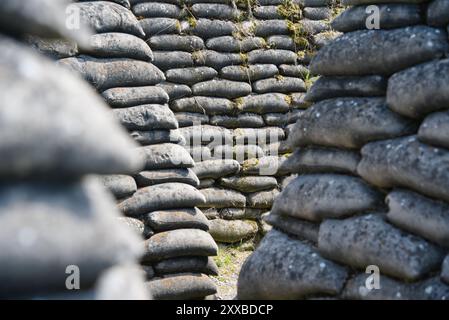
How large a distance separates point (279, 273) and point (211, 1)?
382 cm

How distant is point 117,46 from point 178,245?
1.27 metres

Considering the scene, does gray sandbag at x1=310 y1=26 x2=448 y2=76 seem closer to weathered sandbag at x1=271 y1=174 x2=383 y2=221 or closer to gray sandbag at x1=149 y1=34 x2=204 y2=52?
weathered sandbag at x1=271 y1=174 x2=383 y2=221

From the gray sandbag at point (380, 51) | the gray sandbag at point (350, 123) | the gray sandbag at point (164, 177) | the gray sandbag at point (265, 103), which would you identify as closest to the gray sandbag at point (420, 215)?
the gray sandbag at point (350, 123)

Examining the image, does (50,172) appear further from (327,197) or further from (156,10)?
(156,10)

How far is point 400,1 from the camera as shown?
102 inches

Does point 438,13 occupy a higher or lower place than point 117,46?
higher

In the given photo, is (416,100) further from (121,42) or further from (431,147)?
(121,42)

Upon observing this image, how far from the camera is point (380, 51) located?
2.55 meters

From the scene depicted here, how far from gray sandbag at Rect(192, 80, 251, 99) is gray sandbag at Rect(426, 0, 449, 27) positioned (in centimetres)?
325

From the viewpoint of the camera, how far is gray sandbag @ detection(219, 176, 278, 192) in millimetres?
5641

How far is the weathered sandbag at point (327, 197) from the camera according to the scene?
2.45 m

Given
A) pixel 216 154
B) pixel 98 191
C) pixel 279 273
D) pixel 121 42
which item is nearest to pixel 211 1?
pixel 216 154

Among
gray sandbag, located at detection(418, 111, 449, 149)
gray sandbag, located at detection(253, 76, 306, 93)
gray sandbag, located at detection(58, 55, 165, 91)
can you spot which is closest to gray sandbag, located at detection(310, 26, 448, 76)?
gray sandbag, located at detection(418, 111, 449, 149)

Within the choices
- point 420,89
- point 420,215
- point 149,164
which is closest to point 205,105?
point 149,164
